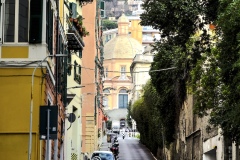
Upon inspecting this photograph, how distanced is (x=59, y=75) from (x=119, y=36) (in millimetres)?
147432

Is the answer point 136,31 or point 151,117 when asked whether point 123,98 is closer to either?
point 136,31

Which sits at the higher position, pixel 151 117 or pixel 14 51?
pixel 14 51

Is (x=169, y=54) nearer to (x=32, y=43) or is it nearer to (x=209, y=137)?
(x=209, y=137)

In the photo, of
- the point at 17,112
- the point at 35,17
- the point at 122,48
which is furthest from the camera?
the point at 122,48

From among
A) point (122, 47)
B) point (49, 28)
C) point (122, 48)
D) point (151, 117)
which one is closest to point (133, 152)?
point (151, 117)

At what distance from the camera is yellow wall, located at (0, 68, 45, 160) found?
21.6 meters

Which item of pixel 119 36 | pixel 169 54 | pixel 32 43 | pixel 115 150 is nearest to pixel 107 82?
pixel 119 36

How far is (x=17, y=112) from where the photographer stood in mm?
21734

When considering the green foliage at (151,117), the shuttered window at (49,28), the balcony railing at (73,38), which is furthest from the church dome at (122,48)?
the shuttered window at (49,28)

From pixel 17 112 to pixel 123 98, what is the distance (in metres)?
155

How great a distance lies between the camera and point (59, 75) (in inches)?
1192

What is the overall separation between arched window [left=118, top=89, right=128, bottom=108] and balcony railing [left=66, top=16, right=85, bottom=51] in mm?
135926

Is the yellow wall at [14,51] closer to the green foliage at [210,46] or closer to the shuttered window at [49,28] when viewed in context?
the shuttered window at [49,28]

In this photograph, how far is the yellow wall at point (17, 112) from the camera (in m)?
21.6
